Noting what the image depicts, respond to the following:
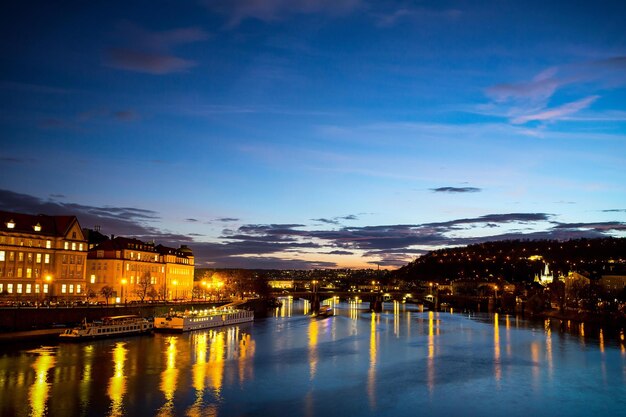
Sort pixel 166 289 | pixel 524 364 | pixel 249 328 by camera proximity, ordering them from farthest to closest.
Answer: pixel 166 289
pixel 249 328
pixel 524 364

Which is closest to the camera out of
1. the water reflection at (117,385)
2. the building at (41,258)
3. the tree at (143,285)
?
the water reflection at (117,385)

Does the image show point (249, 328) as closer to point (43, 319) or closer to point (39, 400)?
point (43, 319)

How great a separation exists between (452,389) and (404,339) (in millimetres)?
30504

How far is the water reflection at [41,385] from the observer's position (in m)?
31.0

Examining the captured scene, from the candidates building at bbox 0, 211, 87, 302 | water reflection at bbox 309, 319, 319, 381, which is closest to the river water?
water reflection at bbox 309, 319, 319, 381

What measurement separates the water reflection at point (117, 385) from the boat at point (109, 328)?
24.8 feet

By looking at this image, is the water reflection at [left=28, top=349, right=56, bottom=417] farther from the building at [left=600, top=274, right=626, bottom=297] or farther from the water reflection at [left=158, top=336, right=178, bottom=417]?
the building at [left=600, top=274, right=626, bottom=297]

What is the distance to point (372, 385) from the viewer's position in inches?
1564

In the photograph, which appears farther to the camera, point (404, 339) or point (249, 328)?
point (249, 328)

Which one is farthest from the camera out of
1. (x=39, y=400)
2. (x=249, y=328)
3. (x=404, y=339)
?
(x=249, y=328)

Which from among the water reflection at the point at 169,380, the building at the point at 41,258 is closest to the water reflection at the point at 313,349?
the water reflection at the point at 169,380

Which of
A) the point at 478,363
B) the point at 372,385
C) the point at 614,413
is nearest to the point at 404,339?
the point at 478,363

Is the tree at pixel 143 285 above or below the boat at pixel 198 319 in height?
above

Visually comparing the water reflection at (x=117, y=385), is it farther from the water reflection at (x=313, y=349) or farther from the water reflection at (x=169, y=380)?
the water reflection at (x=313, y=349)
